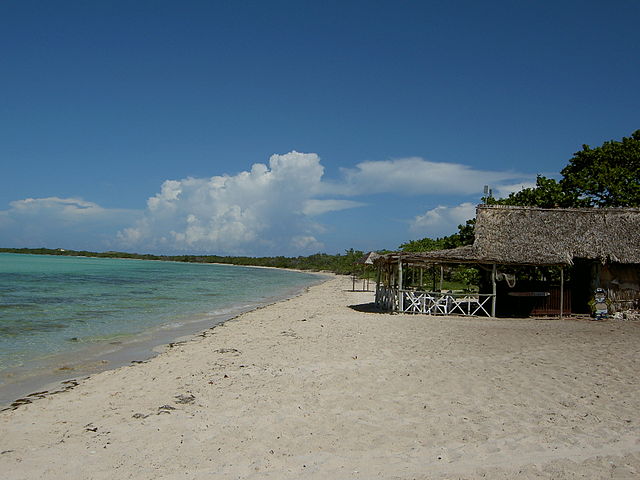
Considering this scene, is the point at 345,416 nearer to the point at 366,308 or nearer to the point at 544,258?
the point at 544,258

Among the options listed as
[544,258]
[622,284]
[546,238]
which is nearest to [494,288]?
[544,258]

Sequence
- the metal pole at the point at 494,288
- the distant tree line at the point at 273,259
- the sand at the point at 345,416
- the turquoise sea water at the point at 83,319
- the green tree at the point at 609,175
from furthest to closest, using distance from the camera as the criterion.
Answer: the distant tree line at the point at 273,259, the green tree at the point at 609,175, the metal pole at the point at 494,288, the turquoise sea water at the point at 83,319, the sand at the point at 345,416

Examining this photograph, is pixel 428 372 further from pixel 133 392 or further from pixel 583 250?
pixel 583 250

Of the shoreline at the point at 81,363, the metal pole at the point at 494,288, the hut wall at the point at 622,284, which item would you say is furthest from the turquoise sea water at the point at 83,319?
the hut wall at the point at 622,284

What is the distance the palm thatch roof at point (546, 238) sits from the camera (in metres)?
15.0

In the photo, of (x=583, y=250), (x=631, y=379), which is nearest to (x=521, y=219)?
(x=583, y=250)

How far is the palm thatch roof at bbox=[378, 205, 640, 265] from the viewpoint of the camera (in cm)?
1503

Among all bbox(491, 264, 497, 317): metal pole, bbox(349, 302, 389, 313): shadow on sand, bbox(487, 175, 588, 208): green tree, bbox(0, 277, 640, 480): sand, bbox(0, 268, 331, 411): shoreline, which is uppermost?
bbox(487, 175, 588, 208): green tree

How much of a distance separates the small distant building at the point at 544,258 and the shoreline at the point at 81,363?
23.2 feet

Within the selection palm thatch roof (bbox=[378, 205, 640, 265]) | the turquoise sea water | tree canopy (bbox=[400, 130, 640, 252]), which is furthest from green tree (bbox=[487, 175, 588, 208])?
the turquoise sea water

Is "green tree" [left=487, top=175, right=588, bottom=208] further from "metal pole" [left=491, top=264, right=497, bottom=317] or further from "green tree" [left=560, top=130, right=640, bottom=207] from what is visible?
"metal pole" [left=491, top=264, right=497, bottom=317]

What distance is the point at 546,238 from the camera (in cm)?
1603

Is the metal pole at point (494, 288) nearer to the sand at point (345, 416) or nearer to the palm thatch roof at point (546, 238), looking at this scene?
the palm thatch roof at point (546, 238)

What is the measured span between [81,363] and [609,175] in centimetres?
2325
